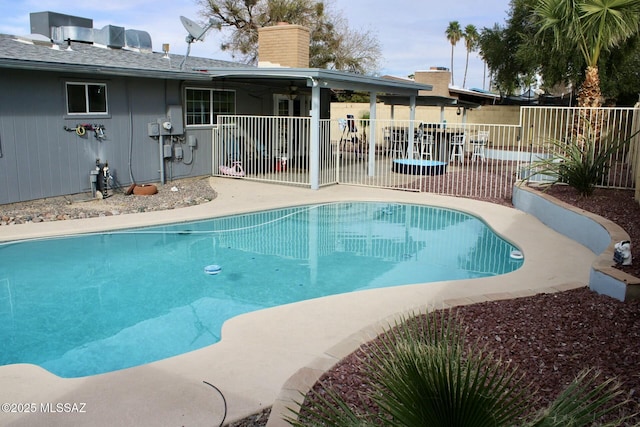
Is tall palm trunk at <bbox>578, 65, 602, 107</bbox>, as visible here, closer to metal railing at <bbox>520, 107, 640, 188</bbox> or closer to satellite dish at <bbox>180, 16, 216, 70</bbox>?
metal railing at <bbox>520, 107, 640, 188</bbox>

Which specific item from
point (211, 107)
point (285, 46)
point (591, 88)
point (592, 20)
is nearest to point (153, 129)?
point (211, 107)

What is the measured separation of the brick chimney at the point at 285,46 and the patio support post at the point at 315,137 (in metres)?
3.96

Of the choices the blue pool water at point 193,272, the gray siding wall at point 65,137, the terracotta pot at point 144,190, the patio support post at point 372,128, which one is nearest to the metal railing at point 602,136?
the blue pool water at point 193,272

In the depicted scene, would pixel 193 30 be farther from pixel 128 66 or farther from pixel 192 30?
pixel 128 66

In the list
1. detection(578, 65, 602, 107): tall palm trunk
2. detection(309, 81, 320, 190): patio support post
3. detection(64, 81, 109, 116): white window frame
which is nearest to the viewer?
detection(64, 81, 109, 116): white window frame

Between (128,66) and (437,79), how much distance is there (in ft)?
57.1

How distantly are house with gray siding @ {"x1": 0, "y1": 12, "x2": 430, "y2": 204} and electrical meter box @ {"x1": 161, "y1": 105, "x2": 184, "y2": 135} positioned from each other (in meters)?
0.03

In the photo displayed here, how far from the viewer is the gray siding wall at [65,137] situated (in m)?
10.5

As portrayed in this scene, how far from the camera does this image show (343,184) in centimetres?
1475

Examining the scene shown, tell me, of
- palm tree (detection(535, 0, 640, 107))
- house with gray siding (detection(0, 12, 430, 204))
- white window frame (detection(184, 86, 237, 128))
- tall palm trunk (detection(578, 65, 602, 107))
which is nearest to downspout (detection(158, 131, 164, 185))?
house with gray siding (detection(0, 12, 430, 204))

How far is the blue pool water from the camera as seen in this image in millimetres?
5719

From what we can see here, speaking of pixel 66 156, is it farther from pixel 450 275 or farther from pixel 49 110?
pixel 450 275

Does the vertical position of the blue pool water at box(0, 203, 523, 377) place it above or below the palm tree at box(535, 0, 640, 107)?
below

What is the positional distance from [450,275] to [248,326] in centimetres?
365
